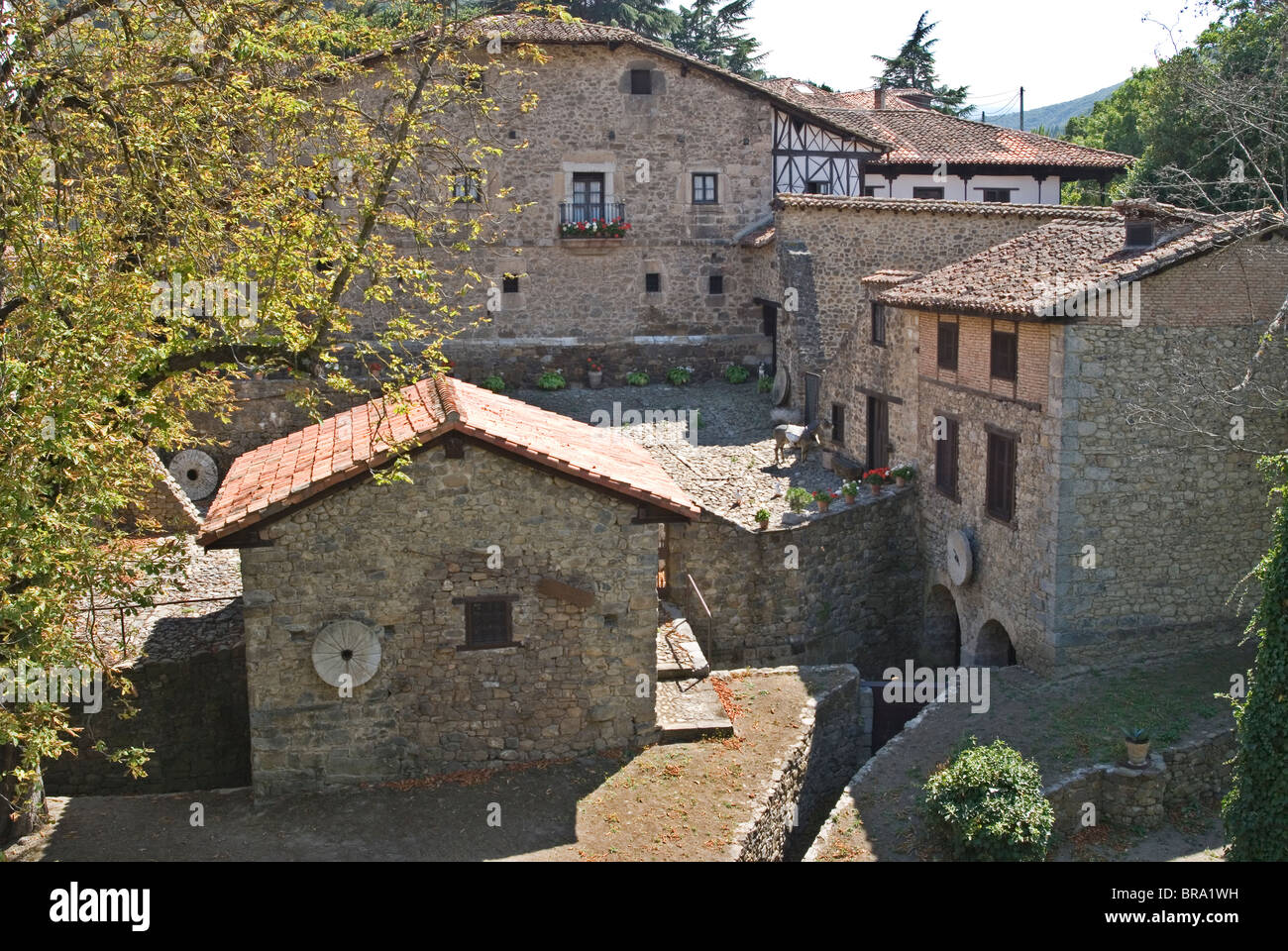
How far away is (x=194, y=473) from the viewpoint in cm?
2286

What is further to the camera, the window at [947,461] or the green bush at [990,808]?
the window at [947,461]

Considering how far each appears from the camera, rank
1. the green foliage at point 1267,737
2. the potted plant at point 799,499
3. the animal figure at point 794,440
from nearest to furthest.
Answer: the green foliage at point 1267,737
the potted plant at point 799,499
the animal figure at point 794,440

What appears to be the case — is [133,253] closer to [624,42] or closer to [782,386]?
[782,386]

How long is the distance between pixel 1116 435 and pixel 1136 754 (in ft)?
13.4

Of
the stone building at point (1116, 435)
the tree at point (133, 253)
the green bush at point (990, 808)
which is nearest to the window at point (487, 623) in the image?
the tree at point (133, 253)

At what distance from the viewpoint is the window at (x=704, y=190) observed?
98.1ft

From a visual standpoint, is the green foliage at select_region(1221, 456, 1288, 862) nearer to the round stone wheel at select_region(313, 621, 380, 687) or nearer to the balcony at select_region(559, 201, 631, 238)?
the round stone wheel at select_region(313, 621, 380, 687)

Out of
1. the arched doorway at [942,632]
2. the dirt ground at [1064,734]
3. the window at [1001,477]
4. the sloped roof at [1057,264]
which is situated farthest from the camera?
the arched doorway at [942,632]

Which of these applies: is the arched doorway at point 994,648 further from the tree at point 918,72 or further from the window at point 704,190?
the tree at point 918,72

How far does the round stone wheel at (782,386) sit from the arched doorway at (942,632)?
7.92 metres

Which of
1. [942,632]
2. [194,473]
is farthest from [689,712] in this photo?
[194,473]

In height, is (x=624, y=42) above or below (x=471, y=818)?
above

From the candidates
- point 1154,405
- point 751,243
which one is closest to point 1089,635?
point 1154,405

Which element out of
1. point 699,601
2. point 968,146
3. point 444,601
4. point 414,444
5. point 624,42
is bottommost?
point 699,601
